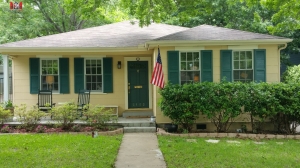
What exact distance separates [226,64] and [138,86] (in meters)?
3.41

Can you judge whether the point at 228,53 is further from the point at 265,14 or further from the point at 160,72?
the point at 265,14

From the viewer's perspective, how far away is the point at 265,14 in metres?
16.9

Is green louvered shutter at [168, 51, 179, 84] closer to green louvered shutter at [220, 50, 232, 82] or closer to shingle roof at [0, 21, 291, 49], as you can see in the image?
shingle roof at [0, 21, 291, 49]

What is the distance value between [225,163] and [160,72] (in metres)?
3.83

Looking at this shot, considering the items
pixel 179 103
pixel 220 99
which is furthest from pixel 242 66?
pixel 179 103

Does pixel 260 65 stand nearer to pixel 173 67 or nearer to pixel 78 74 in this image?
pixel 173 67

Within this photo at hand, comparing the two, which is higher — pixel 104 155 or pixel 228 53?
pixel 228 53

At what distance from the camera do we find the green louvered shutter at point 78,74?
10312mm

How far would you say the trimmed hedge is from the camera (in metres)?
7.91

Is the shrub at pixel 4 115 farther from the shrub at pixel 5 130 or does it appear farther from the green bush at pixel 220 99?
the green bush at pixel 220 99

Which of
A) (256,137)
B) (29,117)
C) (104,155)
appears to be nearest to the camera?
(104,155)

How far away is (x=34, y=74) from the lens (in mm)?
10188

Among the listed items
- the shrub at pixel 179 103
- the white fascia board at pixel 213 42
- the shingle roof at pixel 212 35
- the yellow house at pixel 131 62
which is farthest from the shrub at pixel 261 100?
the shingle roof at pixel 212 35

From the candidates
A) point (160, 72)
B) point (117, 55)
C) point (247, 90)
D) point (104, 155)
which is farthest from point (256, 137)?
point (117, 55)
